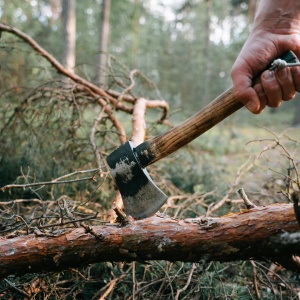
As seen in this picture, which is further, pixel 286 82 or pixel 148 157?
pixel 148 157

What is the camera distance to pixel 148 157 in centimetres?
192

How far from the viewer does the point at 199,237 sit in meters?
1.60

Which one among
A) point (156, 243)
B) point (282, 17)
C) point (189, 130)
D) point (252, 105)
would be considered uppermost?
point (282, 17)

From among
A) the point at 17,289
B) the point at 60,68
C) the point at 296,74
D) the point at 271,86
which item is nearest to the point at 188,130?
the point at 271,86

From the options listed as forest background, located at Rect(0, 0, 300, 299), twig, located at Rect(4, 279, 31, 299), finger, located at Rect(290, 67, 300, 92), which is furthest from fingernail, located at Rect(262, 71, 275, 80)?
twig, located at Rect(4, 279, 31, 299)

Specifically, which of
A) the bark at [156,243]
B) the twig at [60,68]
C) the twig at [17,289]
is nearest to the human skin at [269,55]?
the bark at [156,243]

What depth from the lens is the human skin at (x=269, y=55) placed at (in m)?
1.80

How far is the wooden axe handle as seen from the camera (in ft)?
6.30

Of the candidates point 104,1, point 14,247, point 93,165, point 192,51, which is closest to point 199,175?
point 93,165

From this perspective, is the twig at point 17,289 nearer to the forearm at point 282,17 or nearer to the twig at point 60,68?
the twig at point 60,68

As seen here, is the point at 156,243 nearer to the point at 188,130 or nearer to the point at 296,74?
the point at 188,130

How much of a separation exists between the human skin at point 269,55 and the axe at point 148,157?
65 mm

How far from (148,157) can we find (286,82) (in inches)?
37.5

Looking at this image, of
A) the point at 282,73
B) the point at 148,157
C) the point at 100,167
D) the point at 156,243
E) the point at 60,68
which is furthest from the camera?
the point at 60,68
